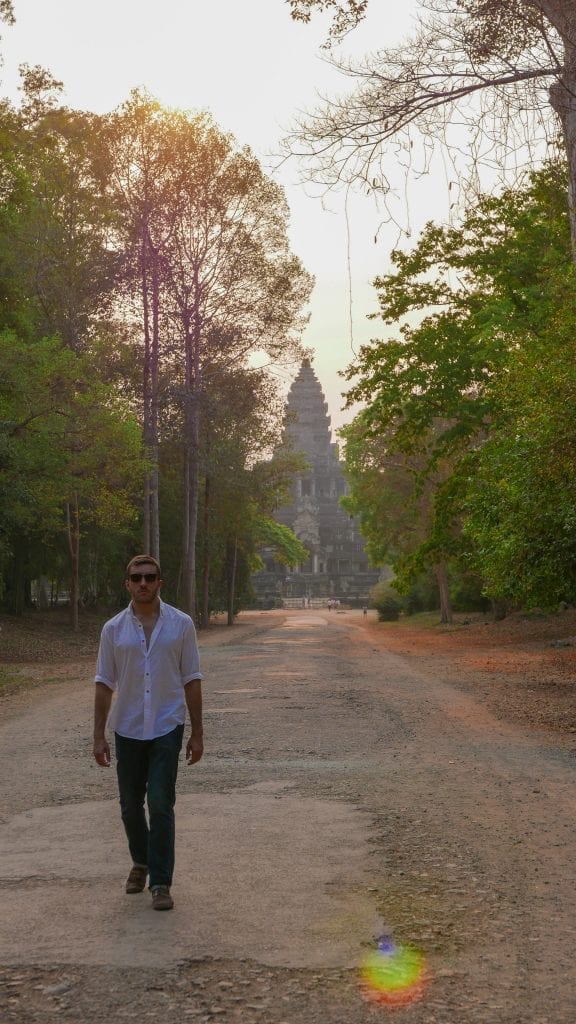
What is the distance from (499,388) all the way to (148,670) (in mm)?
13792

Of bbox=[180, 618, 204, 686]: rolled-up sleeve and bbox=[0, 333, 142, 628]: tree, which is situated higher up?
bbox=[0, 333, 142, 628]: tree

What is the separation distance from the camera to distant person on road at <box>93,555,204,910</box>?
6.50 metres

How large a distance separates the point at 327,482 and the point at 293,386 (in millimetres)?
12963

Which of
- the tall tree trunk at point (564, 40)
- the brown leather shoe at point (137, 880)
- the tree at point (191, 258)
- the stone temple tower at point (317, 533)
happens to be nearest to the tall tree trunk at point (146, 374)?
the tree at point (191, 258)

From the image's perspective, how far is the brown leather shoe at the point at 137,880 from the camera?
6.49 meters

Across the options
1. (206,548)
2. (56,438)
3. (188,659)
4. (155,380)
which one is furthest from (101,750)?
(206,548)

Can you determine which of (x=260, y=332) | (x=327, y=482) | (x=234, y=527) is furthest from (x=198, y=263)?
(x=327, y=482)

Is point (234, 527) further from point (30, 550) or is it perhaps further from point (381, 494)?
point (30, 550)

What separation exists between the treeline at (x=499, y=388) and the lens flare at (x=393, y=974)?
5849 mm

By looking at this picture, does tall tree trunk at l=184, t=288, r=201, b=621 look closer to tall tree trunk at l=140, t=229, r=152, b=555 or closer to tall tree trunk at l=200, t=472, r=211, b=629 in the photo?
tall tree trunk at l=140, t=229, r=152, b=555

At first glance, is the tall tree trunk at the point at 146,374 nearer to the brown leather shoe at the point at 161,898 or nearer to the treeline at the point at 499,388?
the treeline at the point at 499,388

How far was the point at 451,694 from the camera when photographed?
19109mm

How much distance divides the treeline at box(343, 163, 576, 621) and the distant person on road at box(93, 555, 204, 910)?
4419mm

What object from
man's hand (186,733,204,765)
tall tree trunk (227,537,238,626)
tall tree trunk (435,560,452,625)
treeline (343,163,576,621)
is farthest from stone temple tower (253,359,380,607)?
man's hand (186,733,204,765)
